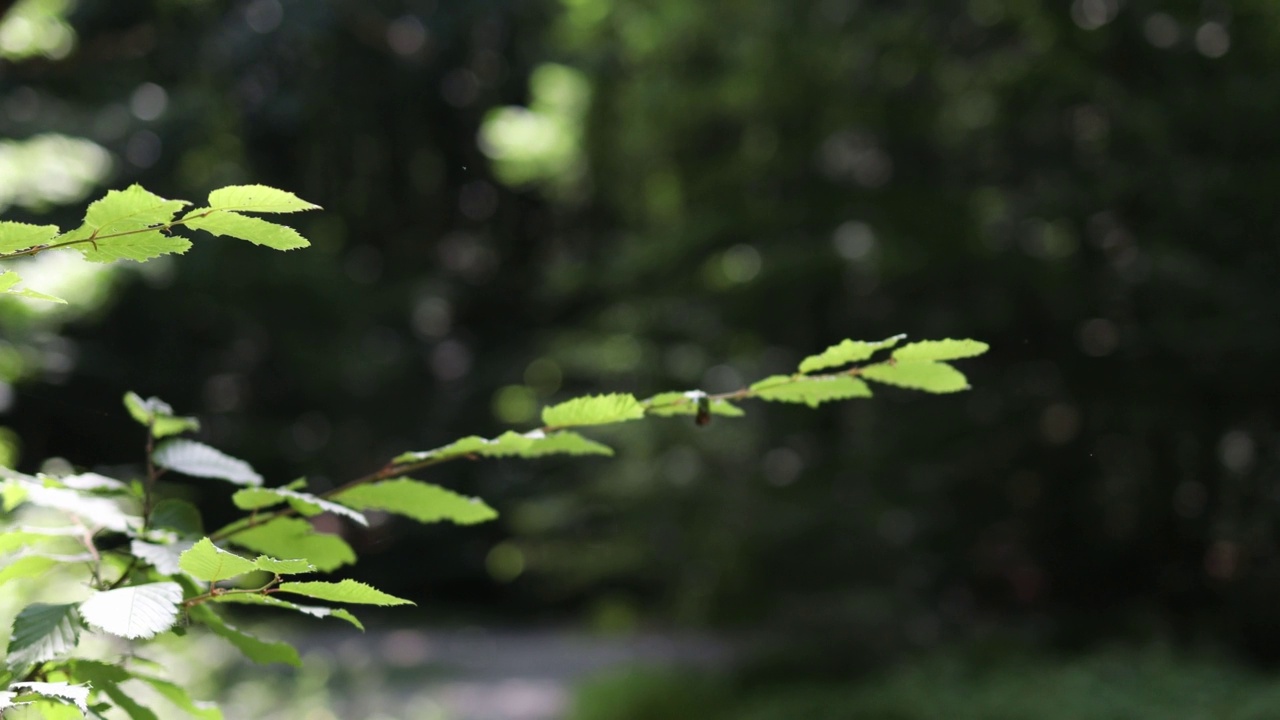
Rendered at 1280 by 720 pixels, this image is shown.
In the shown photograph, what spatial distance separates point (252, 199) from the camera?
2.02 ft

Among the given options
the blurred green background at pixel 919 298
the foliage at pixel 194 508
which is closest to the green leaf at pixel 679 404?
the foliage at pixel 194 508

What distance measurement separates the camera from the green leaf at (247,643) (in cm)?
74

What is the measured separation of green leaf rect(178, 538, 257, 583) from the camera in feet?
1.85

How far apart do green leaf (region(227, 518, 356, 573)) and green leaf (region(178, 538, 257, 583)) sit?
0.24 m

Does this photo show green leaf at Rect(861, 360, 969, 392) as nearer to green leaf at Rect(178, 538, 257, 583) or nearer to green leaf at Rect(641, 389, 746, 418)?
green leaf at Rect(641, 389, 746, 418)

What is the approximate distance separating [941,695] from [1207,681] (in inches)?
41.1

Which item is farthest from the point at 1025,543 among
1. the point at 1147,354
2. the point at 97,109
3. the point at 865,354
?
the point at 97,109

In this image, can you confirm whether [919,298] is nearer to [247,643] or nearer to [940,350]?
[940,350]

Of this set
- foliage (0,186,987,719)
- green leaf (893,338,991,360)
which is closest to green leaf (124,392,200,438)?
foliage (0,186,987,719)

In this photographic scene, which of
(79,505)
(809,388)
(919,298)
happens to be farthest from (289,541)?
(919,298)

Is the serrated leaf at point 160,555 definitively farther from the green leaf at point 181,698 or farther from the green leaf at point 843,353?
the green leaf at point 843,353

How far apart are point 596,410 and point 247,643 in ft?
1.00

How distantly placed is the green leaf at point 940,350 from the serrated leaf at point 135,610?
496mm

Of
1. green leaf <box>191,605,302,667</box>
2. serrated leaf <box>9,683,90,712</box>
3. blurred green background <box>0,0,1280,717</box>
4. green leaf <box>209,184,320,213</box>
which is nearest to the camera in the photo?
serrated leaf <box>9,683,90,712</box>
